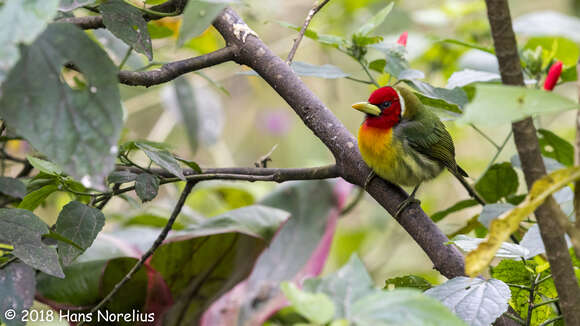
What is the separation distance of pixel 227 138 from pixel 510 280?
10.0 ft

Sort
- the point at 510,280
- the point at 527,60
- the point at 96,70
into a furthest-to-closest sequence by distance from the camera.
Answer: the point at 527,60 → the point at 510,280 → the point at 96,70

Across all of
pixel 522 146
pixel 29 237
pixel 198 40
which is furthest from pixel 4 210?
pixel 198 40

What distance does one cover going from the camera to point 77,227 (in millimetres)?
753

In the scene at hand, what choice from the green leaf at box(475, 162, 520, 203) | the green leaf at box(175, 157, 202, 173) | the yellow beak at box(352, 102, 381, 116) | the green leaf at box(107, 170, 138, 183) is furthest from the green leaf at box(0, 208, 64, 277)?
the green leaf at box(475, 162, 520, 203)

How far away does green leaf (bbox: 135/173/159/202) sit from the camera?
770 millimetres

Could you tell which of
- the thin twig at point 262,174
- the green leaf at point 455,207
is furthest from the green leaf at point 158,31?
the green leaf at point 455,207

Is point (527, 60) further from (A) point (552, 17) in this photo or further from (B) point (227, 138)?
(B) point (227, 138)

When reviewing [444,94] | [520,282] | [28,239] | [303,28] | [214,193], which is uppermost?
[303,28]

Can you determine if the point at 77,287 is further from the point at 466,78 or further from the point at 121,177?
the point at 466,78

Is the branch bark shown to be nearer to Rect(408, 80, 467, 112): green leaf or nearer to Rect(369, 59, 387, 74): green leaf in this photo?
Rect(408, 80, 467, 112): green leaf

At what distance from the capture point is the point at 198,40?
1.83m

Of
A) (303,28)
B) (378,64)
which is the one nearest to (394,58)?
(378,64)

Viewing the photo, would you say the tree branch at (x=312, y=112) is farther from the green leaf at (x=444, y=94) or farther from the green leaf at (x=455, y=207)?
the green leaf at (x=455, y=207)

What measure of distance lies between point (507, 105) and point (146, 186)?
0.51 metres
